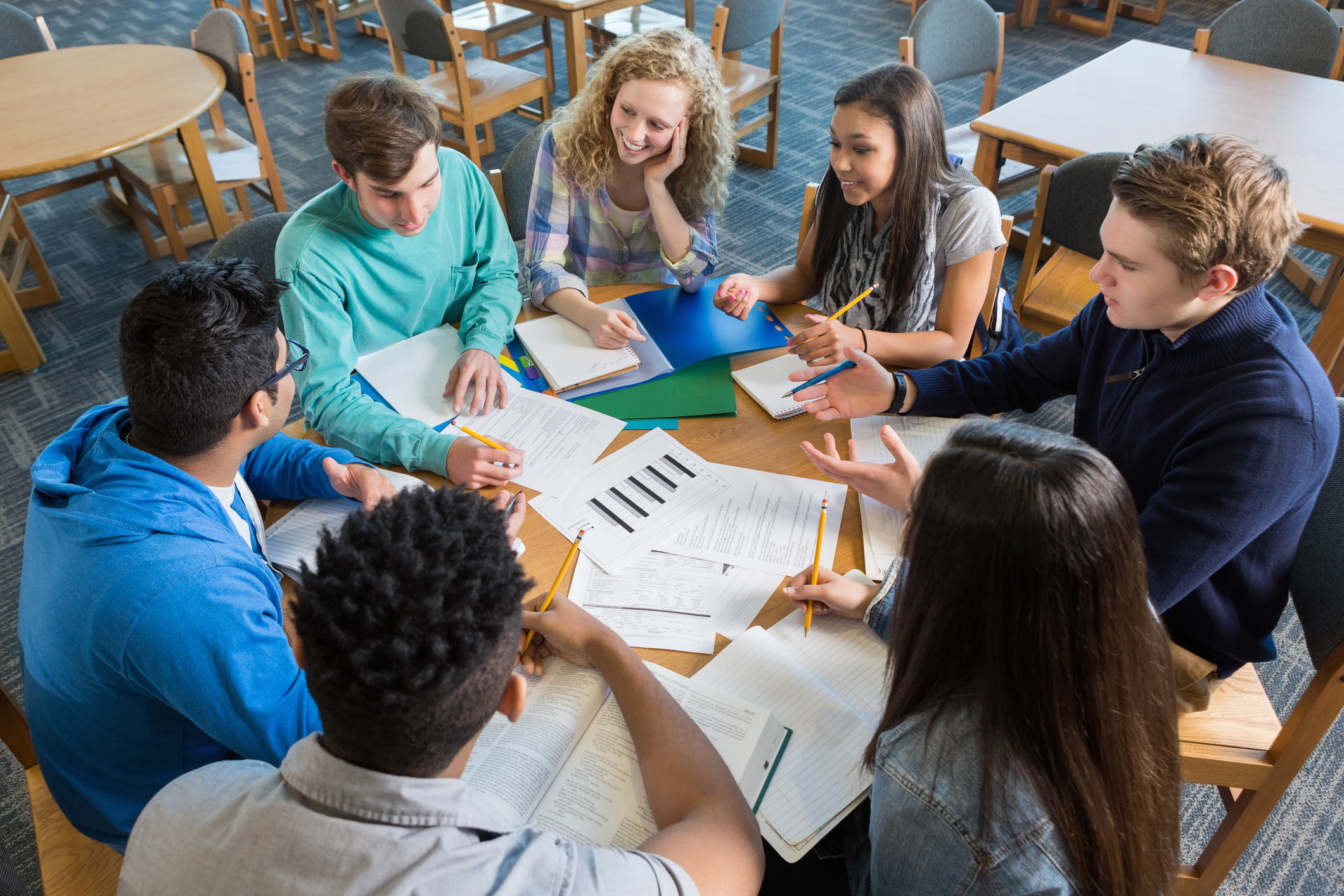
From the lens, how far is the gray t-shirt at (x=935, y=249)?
1722 millimetres

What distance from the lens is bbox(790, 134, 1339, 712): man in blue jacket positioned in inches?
45.2

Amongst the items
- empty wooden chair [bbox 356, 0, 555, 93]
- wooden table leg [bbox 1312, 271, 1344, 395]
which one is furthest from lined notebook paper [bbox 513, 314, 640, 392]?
empty wooden chair [bbox 356, 0, 555, 93]

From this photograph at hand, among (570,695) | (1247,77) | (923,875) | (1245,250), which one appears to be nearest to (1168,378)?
(1245,250)

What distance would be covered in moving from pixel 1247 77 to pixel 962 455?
296 cm

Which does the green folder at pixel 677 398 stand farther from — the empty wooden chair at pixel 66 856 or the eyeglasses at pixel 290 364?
the empty wooden chair at pixel 66 856

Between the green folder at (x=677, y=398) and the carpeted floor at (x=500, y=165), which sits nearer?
the green folder at (x=677, y=398)

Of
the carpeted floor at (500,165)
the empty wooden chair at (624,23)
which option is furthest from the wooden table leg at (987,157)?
the empty wooden chair at (624,23)

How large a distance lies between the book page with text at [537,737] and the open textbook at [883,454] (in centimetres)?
46

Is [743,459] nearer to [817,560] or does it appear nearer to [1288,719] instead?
[817,560]

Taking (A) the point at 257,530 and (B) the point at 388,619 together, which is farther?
(A) the point at 257,530

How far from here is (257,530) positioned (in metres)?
1.29

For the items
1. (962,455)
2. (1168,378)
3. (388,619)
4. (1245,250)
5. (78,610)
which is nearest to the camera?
(388,619)

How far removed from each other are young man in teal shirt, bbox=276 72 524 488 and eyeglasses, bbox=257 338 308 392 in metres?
0.18

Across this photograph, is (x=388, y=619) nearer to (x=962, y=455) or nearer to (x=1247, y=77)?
(x=962, y=455)
